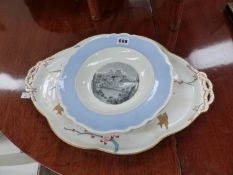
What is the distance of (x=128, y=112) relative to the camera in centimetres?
54

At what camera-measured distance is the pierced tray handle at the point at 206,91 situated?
0.56 meters

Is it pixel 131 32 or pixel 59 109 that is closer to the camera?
pixel 59 109

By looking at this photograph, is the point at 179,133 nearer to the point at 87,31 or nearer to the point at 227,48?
the point at 227,48

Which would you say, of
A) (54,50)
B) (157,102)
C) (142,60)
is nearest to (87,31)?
(54,50)

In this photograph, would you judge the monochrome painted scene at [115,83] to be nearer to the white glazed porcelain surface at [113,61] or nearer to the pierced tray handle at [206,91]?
the white glazed porcelain surface at [113,61]

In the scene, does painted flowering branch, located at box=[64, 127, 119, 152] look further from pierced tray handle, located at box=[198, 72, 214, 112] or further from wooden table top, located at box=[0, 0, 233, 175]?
pierced tray handle, located at box=[198, 72, 214, 112]

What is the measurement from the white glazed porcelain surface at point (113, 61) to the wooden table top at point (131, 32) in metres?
0.09

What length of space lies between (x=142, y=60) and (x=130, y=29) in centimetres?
16

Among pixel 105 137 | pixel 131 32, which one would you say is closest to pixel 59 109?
pixel 105 137

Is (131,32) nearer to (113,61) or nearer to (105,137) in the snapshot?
(113,61)

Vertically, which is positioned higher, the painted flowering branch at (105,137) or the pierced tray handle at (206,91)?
the pierced tray handle at (206,91)

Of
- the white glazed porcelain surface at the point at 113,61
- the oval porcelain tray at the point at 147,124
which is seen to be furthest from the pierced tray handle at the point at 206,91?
the white glazed porcelain surface at the point at 113,61

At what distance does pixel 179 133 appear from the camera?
0.56 m

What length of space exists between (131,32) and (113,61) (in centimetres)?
14
